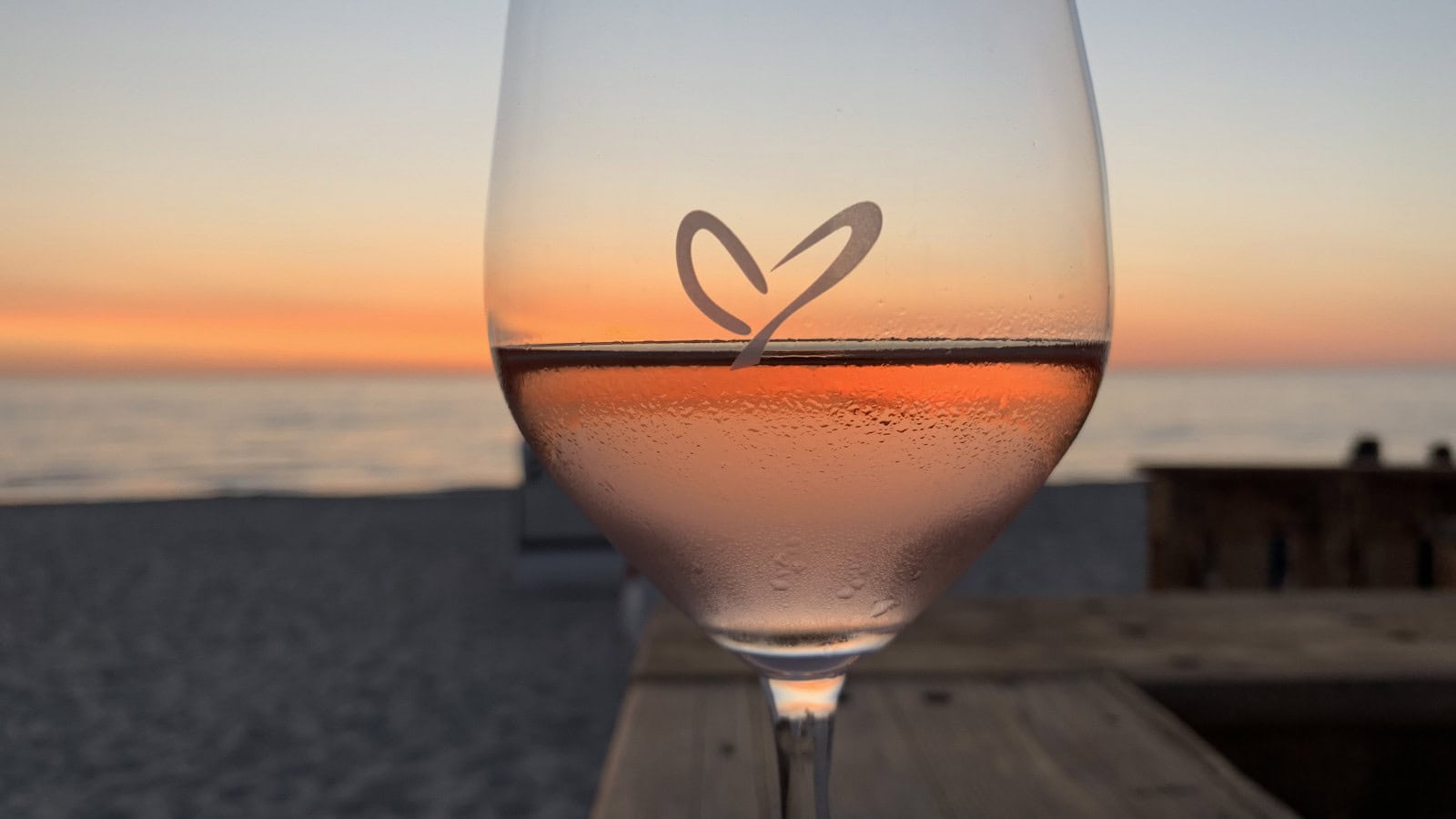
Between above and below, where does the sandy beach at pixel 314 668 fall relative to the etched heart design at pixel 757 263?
below

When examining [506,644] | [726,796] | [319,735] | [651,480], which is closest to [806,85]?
[651,480]

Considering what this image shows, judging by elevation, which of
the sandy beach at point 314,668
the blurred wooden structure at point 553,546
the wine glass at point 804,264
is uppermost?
the wine glass at point 804,264

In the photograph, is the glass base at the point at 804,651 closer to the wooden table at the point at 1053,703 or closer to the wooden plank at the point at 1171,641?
the wooden table at the point at 1053,703

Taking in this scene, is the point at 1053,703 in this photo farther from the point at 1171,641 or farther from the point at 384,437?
the point at 384,437

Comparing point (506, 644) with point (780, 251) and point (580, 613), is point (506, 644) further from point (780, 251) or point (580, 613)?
point (780, 251)

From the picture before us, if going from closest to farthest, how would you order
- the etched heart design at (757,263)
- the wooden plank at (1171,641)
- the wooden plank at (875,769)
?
the etched heart design at (757,263) < the wooden plank at (875,769) < the wooden plank at (1171,641)

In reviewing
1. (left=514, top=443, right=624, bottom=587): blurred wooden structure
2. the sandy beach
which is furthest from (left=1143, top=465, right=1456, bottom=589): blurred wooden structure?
(left=514, top=443, right=624, bottom=587): blurred wooden structure

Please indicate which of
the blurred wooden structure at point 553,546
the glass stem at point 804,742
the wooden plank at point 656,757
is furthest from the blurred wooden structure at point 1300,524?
the blurred wooden structure at point 553,546
